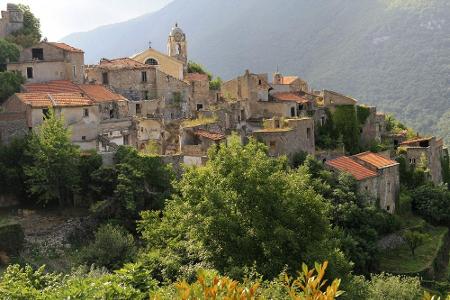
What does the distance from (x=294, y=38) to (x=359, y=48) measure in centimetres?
3137

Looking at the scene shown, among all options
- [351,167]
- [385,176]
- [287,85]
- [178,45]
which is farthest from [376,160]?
[178,45]

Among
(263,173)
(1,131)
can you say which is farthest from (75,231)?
(263,173)

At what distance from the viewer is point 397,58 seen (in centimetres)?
14225

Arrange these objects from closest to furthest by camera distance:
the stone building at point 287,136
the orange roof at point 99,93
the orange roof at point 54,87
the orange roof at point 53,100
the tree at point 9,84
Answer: the orange roof at point 53,100 < the tree at point 9,84 < the orange roof at point 54,87 < the stone building at point 287,136 < the orange roof at point 99,93

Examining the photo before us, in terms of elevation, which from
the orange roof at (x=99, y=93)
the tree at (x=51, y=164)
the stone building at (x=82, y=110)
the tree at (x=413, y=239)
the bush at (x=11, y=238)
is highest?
the orange roof at (x=99, y=93)

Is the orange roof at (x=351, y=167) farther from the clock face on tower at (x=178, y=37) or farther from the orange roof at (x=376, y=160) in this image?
the clock face on tower at (x=178, y=37)

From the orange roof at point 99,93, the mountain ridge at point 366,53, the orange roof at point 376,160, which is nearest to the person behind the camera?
the orange roof at point 99,93

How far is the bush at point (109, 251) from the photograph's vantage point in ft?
98.9

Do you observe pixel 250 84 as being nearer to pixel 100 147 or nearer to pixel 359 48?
pixel 100 147

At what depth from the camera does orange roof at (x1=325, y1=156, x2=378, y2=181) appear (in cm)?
4488

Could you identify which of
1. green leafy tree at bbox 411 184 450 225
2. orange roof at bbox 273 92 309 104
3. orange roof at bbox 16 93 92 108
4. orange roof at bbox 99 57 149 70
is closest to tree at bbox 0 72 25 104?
orange roof at bbox 16 93 92 108

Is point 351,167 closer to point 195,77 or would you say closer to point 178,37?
point 195,77

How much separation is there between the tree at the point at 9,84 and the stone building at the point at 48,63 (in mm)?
1347

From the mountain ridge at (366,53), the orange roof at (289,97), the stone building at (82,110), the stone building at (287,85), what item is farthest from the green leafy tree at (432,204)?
the mountain ridge at (366,53)
